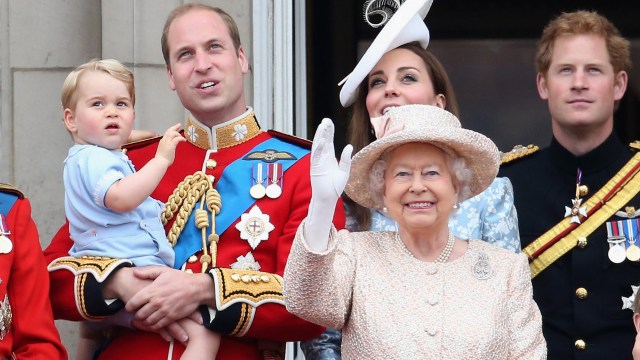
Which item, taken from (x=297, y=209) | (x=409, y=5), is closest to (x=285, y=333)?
(x=297, y=209)

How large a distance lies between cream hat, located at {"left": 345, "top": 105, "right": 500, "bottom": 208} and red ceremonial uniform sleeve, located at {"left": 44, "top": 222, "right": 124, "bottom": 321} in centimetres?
79

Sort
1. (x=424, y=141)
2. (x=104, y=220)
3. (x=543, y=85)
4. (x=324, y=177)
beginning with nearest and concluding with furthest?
(x=324, y=177) < (x=424, y=141) < (x=104, y=220) < (x=543, y=85)

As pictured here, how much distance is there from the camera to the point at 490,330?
459cm

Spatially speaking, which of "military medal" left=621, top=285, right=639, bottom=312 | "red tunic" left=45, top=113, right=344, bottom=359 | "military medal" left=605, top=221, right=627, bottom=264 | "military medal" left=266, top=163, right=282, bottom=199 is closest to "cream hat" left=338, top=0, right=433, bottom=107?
"red tunic" left=45, top=113, right=344, bottom=359

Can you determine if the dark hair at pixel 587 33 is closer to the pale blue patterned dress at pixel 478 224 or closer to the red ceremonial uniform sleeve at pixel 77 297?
the pale blue patterned dress at pixel 478 224

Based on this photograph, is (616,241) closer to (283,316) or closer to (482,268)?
(482,268)

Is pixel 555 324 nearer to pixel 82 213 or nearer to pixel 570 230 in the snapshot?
pixel 570 230

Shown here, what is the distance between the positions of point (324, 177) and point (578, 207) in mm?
1451

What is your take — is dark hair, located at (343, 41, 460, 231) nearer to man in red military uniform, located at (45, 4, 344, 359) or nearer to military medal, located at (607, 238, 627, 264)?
man in red military uniform, located at (45, 4, 344, 359)

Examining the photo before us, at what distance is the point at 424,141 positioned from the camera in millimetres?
4699

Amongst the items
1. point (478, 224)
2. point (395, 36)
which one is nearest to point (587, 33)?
point (395, 36)

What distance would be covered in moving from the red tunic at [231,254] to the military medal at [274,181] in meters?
0.02

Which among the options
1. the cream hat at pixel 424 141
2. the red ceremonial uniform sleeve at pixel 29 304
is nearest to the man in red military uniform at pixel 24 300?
the red ceremonial uniform sleeve at pixel 29 304

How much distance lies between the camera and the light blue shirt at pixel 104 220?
5086 mm
